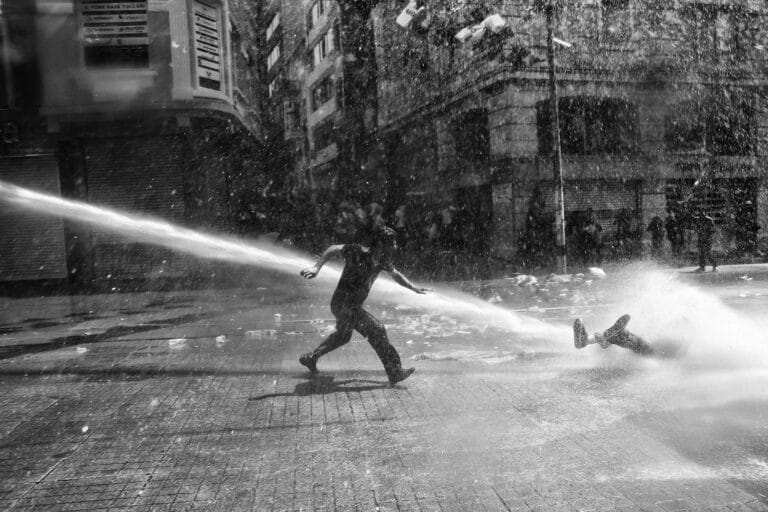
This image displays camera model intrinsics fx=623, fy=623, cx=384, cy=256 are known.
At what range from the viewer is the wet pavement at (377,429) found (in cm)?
365

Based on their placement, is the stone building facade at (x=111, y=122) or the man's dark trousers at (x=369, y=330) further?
the stone building facade at (x=111, y=122)

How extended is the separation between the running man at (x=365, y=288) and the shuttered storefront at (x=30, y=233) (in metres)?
14.3

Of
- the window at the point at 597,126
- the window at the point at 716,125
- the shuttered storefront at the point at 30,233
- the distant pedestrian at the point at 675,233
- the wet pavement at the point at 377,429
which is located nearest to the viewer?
the wet pavement at the point at 377,429

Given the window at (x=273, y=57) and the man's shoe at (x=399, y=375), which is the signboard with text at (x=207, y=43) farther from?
the window at (x=273, y=57)

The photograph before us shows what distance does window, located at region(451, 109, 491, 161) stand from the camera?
21.5 metres

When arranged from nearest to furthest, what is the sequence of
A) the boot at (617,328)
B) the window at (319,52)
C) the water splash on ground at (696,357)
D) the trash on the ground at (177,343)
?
the water splash on ground at (696,357), the boot at (617,328), the trash on the ground at (177,343), the window at (319,52)

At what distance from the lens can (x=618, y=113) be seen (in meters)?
21.1

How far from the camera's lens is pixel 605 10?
20.7 meters

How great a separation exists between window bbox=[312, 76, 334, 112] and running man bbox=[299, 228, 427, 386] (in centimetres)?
2970

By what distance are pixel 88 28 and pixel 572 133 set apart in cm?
1491

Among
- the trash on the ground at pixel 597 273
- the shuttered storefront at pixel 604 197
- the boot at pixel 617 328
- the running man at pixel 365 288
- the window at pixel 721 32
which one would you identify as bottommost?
the trash on the ground at pixel 597 273

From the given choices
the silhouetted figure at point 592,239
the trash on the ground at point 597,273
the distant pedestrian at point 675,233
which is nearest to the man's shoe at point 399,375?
the trash on the ground at point 597,273

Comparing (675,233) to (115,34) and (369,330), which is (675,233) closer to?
(369,330)

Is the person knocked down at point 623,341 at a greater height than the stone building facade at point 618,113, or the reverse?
the stone building facade at point 618,113
